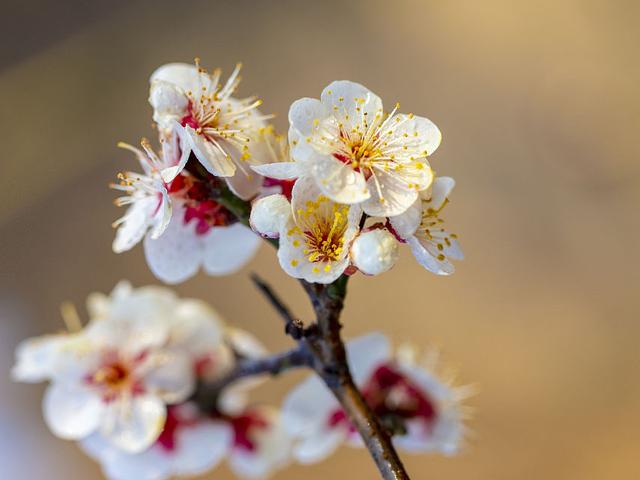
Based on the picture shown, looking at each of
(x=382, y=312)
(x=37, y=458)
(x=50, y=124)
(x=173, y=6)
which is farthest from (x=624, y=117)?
(x=37, y=458)

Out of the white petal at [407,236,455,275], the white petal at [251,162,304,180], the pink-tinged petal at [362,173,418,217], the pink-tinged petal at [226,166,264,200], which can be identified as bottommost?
the white petal at [407,236,455,275]

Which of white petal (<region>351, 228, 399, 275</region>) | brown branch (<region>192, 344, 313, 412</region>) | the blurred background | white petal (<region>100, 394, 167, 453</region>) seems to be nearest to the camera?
white petal (<region>351, 228, 399, 275</region>)

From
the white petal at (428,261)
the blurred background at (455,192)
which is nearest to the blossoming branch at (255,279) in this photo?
the white petal at (428,261)

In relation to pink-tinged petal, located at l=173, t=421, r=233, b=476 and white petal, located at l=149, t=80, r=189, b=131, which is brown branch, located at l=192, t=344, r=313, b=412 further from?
white petal, located at l=149, t=80, r=189, b=131

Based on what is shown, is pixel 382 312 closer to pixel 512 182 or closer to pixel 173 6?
pixel 512 182

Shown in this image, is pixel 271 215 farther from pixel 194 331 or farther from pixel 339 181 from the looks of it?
pixel 194 331

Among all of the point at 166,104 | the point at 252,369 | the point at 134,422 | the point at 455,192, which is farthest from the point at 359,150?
the point at 455,192

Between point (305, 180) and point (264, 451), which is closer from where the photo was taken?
point (305, 180)

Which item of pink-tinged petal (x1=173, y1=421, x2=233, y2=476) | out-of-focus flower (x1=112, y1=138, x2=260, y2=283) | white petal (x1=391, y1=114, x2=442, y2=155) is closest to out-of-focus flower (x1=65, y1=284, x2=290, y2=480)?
pink-tinged petal (x1=173, y1=421, x2=233, y2=476)

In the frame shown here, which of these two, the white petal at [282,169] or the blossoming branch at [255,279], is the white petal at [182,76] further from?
the white petal at [282,169]
